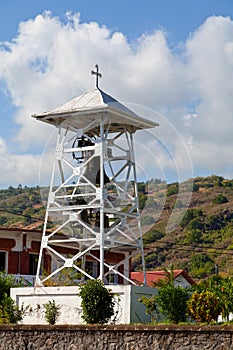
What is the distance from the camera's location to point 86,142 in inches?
1192

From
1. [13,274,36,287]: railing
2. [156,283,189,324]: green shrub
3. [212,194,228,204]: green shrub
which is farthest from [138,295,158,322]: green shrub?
[212,194,228,204]: green shrub

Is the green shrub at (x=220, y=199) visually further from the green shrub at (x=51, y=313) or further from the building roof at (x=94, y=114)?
the green shrub at (x=51, y=313)

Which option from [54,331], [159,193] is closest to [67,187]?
[159,193]

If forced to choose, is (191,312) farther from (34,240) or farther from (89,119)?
(34,240)

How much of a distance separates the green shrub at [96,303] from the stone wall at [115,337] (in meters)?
3.20

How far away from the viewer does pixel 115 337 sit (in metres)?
20.4

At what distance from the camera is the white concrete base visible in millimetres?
26459

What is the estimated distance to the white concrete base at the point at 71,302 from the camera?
26.5 metres

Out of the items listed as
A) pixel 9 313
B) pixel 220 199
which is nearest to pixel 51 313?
pixel 9 313

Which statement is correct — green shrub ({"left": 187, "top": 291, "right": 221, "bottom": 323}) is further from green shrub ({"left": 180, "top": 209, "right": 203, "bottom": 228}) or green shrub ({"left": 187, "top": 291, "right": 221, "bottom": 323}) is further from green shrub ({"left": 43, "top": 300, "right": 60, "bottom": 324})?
green shrub ({"left": 180, "top": 209, "right": 203, "bottom": 228})

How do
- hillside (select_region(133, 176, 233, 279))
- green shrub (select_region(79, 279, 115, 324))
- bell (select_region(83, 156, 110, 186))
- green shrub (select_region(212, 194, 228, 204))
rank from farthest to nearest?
green shrub (select_region(212, 194, 228, 204)) < hillside (select_region(133, 176, 233, 279)) < bell (select_region(83, 156, 110, 186)) < green shrub (select_region(79, 279, 115, 324))

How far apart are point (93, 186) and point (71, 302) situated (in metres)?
4.16

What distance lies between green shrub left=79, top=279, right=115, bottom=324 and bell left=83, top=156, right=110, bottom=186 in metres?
5.61

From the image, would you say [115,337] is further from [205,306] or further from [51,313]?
[51,313]
